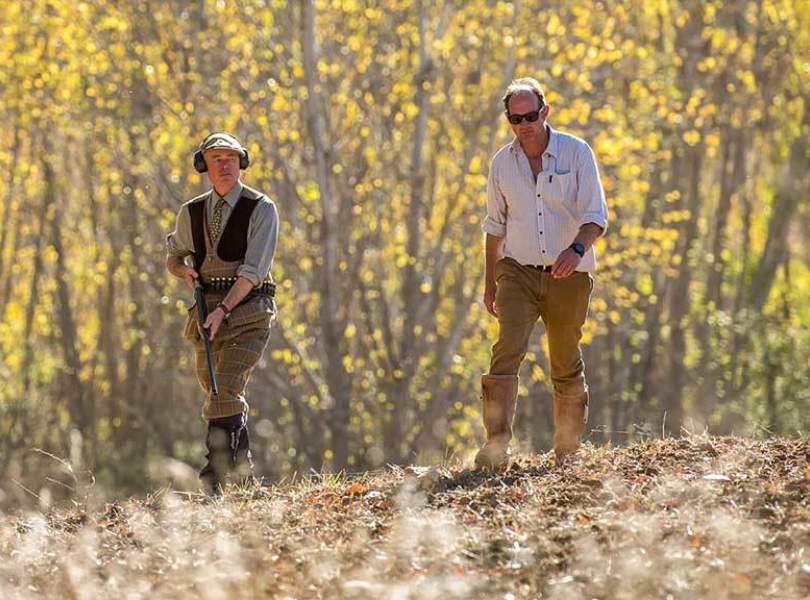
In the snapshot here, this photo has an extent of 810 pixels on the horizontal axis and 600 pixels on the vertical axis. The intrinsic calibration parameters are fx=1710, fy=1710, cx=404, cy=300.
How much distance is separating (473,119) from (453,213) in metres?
1.05

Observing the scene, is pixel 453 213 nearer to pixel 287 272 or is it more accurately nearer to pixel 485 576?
pixel 287 272

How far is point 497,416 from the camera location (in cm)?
788

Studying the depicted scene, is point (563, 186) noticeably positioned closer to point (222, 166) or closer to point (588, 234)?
point (588, 234)

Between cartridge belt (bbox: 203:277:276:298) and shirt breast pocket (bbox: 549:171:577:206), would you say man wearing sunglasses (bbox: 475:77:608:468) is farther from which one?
cartridge belt (bbox: 203:277:276:298)

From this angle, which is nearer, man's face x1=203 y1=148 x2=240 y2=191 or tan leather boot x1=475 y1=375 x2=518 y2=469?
tan leather boot x1=475 y1=375 x2=518 y2=469

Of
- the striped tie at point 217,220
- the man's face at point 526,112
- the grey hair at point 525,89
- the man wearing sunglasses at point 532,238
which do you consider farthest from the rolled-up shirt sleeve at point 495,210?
the striped tie at point 217,220

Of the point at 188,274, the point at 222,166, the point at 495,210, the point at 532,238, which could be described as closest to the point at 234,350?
the point at 188,274

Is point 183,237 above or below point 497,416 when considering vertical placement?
above

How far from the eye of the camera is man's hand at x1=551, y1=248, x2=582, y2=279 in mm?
7473

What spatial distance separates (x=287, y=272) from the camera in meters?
16.4

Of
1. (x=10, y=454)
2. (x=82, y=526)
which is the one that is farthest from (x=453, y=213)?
(x=82, y=526)

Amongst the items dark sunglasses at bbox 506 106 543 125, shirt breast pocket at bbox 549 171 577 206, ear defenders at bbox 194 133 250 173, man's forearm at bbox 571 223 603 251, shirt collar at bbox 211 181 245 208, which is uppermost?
dark sunglasses at bbox 506 106 543 125

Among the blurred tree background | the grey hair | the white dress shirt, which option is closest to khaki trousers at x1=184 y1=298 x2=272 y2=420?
the white dress shirt

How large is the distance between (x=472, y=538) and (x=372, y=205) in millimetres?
10448
